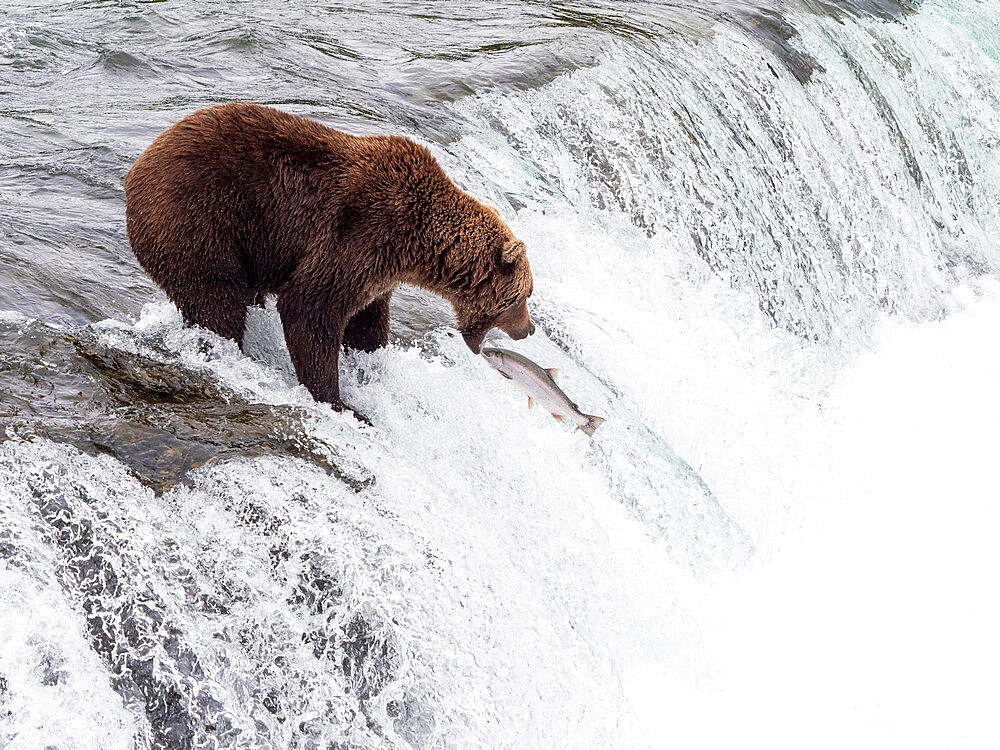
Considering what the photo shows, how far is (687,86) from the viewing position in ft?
24.0

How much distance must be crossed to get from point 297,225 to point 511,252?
2.80 ft

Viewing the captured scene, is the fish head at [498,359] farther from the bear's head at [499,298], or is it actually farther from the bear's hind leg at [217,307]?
the bear's hind leg at [217,307]

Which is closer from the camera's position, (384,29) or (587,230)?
(587,230)

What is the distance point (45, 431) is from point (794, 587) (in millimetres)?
3673

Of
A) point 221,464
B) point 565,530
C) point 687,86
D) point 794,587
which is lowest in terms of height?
point 794,587

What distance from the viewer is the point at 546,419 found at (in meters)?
4.45

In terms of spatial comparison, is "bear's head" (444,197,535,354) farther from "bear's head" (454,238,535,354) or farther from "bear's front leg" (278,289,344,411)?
"bear's front leg" (278,289,344,411)

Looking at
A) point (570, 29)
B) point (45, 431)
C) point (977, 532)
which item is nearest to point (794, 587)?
point (977, 532)

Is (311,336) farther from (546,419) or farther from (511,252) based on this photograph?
(546,419)

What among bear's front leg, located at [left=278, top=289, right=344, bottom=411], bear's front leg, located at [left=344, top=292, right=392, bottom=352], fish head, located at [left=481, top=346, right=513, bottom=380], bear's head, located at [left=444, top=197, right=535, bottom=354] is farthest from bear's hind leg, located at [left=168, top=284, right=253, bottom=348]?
fish head, located at [left=481, top=346, right=513, bottom=380]

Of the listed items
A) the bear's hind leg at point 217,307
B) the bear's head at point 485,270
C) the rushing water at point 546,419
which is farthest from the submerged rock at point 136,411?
the bear's head at point 485,270

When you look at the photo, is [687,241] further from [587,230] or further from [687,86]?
[687,86]

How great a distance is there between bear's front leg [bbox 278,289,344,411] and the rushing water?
0.11 meters

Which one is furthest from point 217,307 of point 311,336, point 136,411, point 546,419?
point 546,419
